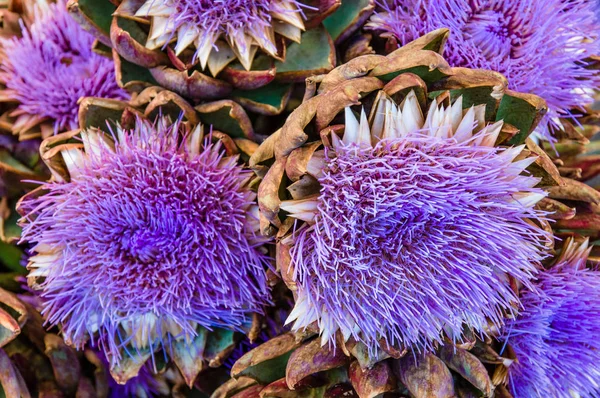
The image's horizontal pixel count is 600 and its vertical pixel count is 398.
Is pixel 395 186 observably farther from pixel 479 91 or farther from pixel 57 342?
pixel 57 342

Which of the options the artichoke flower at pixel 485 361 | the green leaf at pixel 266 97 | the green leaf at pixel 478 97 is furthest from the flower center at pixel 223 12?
the artichoke flower at pixel 485 361

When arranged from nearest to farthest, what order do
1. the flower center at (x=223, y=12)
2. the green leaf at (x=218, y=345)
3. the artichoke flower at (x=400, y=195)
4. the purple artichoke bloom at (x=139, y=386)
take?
the artichoke flower at (x=400, y=195)
the flower center at (x=223, y=12)
the green leaf at (x=218, y=345)
the purple artichoke bloom at (x=139, y=386)

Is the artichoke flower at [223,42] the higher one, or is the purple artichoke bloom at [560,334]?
the artichoke flower at [223,42]

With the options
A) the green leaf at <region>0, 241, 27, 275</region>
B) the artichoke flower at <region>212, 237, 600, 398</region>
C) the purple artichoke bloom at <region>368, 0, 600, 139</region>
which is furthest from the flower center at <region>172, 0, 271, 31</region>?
the green leaf at <region>0, 241, 27, 275</region>

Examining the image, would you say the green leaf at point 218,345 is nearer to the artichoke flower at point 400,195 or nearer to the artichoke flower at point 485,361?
the artichoke flower at point 485,361

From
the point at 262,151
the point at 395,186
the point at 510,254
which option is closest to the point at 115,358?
the point at 262,151

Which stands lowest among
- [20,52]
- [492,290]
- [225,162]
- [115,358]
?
[115,358]

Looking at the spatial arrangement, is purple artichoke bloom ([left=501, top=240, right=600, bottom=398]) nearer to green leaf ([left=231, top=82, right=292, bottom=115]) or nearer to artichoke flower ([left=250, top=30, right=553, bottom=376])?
artichoke flower ([left=250, top=30, right=553, bottom=376])
